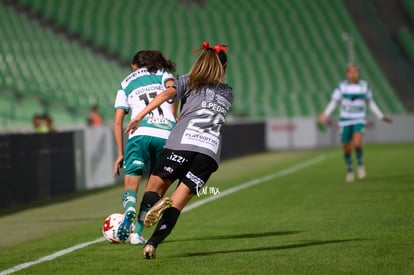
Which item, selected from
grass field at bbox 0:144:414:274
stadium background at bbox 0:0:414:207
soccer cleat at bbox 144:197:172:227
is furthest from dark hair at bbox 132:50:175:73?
stadium background at bbox 0:0:414:207

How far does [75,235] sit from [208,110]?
12.0 ft

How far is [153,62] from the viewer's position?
1015 cm

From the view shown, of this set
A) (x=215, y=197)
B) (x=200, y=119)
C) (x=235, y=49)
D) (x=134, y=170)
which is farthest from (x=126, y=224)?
(x=235, y=49)

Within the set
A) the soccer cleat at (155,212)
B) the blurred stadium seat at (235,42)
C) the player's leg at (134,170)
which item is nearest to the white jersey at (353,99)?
the player's leg at (134,170)

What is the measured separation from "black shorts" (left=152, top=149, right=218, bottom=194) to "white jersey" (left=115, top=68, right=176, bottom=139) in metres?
1.41

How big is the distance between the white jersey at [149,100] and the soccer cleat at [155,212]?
193cm

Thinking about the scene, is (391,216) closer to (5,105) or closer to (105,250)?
(105,250)

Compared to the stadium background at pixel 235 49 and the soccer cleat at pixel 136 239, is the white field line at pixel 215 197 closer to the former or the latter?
the soccer cleat at pixel 136 239

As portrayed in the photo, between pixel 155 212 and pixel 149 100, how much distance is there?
7.10 ft

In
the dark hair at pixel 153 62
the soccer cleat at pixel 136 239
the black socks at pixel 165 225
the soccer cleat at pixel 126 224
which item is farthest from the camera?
the dark hair at pixel 153 62

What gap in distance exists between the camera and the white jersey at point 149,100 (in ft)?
33.3

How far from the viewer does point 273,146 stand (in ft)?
Answer: 143

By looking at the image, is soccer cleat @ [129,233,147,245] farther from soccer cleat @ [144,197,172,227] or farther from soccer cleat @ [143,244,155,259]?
soccer cleat @ [144,197,172,227]

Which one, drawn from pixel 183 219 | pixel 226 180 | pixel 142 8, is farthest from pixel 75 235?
pixel 142 8
